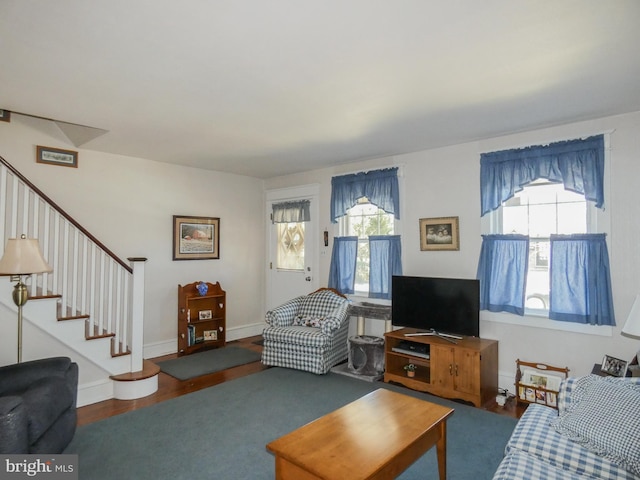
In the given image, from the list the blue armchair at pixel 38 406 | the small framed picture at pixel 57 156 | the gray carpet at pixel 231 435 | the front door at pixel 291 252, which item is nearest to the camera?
the blue armchair at pixel 38 406

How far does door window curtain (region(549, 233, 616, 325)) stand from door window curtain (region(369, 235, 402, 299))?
1.60 m

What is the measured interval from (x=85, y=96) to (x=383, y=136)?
8.60 feet

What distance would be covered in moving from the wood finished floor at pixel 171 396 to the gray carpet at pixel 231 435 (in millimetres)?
142

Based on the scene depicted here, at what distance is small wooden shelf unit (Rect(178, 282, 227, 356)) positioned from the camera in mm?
4902

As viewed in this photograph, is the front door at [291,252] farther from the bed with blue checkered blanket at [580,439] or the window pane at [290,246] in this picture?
the bed with blue checkered blanket at [580,439]

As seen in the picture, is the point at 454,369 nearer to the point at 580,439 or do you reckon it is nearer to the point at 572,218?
the point at 580,439

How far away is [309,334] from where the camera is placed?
13.7ft

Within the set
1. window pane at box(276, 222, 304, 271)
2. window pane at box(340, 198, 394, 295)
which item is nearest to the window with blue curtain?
window pane at box(340, 198, 394, 295)

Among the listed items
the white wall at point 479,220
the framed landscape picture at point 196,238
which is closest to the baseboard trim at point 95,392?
the framed landscape picture at point 196,238

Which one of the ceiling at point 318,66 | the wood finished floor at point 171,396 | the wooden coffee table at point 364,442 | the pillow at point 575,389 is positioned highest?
the ceiling at point 318,66

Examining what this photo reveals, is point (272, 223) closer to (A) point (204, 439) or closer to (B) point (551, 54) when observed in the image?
(A) point (204, 439)

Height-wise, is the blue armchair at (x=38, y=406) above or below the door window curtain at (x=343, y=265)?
below

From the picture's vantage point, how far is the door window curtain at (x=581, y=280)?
10.2 feet

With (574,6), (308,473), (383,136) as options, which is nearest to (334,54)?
(574,6)
